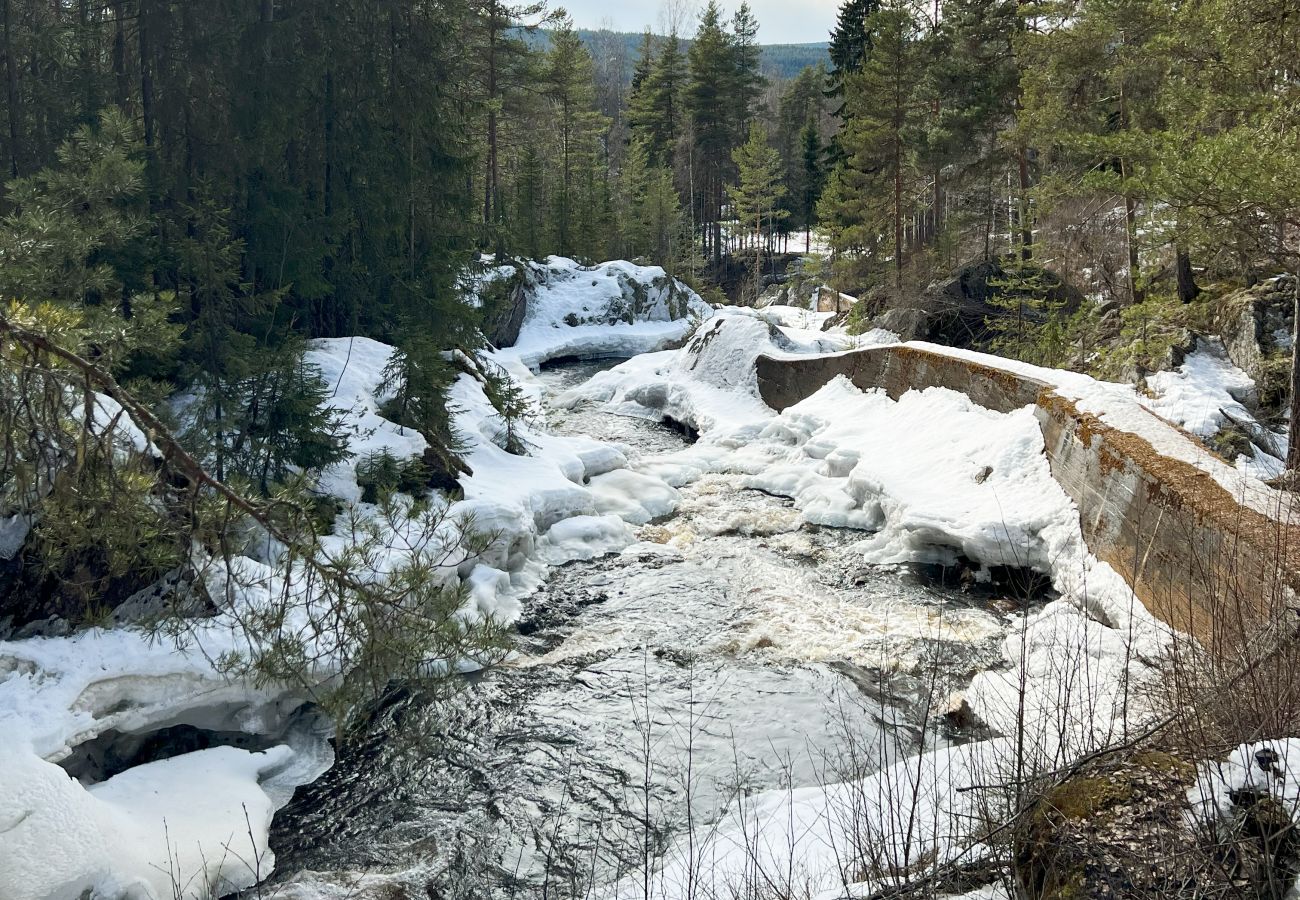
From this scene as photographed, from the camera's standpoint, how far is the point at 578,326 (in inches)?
1253

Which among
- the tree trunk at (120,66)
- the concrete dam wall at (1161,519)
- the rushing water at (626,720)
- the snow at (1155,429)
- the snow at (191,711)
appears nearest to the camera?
the snow at (191,711)

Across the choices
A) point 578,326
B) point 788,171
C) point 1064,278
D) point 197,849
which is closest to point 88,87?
point 197,849

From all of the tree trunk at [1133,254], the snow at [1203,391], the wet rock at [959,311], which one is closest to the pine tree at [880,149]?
the wet rock at [959,311]

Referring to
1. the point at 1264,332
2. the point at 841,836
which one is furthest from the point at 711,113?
the point at 841,836

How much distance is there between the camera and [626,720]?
6566 millimetres

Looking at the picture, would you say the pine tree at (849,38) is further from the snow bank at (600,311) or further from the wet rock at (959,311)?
the wet rock at (959,311)

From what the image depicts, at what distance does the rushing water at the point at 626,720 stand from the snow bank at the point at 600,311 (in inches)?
779

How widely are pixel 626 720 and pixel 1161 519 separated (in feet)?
15.1

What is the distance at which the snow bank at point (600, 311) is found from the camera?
30.1m

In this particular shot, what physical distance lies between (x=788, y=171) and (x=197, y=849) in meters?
55.6

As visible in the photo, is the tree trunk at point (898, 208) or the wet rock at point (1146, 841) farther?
the tree trunk at point (898, 208)

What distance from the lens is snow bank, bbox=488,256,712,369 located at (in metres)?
30.1

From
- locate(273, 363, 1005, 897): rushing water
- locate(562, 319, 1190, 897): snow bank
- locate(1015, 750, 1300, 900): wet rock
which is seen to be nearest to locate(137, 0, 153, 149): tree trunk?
locate(273, 363, 1005, 897): rushing water

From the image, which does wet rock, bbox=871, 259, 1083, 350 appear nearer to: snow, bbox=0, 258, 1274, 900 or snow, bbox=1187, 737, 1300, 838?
snow, bbox=0, 258, 1274, 900
